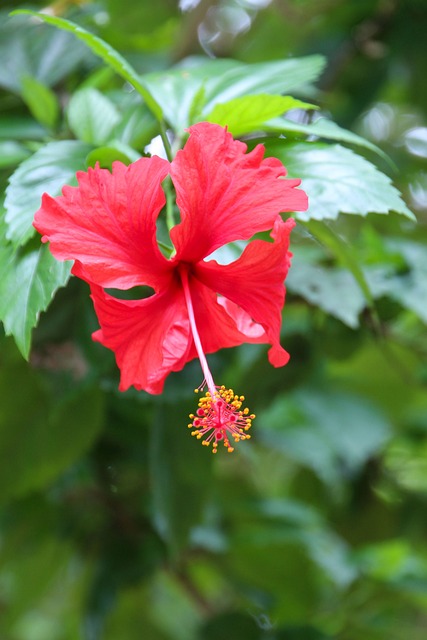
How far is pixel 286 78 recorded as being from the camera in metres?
0.76

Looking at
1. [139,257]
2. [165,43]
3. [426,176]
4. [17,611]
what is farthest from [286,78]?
[17,611]

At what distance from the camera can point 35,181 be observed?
647mm

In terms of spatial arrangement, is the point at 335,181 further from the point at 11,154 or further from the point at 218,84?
the point at 11,154

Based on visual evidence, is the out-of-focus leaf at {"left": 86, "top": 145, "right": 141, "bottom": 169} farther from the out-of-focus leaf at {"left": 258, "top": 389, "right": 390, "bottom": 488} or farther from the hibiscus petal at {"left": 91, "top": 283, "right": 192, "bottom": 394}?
the out-of-focus leaf at {"left": 258, "top": 389, "right": 390, "bottom": 488}

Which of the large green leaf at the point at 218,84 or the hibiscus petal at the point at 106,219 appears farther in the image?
the large green leaf at the point at 218,84

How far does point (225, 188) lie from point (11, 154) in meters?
0.32

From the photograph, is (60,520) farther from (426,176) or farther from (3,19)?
(426,176)

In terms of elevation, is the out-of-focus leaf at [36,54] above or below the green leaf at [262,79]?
below

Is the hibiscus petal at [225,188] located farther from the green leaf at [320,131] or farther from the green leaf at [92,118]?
the green leaf at [92,118]

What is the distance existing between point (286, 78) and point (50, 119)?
1.01 feet

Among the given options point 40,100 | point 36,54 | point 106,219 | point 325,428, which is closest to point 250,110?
point 106,219

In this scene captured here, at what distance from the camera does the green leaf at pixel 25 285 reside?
0.57 meters

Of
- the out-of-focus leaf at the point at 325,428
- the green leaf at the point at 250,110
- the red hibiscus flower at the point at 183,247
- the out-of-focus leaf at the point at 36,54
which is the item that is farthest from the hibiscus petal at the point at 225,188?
the out-of-focus leaf at the point at 325,428

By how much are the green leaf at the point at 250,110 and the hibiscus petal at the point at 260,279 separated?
0.14 meters
